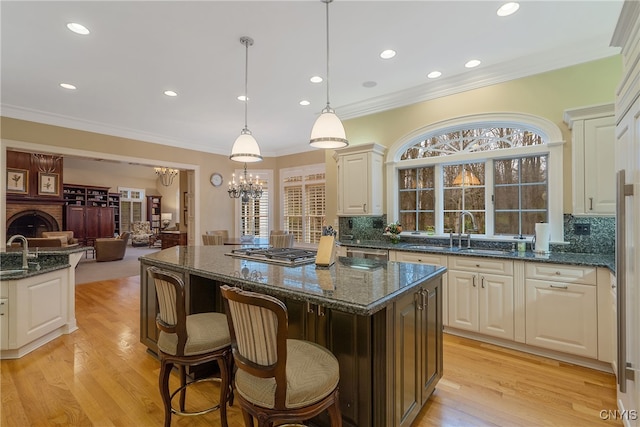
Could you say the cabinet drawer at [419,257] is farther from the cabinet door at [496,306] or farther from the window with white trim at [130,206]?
the window with white trim at [130,206]

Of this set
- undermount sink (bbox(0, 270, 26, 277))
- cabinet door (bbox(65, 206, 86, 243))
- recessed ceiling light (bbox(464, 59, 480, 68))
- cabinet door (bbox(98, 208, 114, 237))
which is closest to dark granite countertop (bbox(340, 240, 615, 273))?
recessed ceiling light (bbox(464, 59, 480, 68))

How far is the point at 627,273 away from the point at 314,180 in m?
5.73

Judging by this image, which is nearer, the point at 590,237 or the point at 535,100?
the point at 590,237

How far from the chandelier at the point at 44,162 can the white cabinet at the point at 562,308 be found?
12855 millimetres

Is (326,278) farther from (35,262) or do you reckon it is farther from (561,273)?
(35,262)

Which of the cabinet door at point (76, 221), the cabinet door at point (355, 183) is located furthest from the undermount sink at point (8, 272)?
the cabinet door at point (76, 221)

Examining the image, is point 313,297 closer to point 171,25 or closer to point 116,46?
point 171,25

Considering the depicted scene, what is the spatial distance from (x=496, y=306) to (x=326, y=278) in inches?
87.4

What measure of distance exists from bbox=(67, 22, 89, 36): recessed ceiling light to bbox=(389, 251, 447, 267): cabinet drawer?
391 cm

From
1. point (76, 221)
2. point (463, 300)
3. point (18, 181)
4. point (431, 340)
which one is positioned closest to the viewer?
point (431, 340)

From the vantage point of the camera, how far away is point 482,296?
3.12 m

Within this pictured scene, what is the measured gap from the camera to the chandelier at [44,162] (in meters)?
9.26

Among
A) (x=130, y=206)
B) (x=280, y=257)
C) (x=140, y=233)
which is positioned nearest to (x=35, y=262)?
(x=280, y=257)

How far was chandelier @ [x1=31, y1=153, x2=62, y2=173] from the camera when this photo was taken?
9.26m
